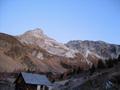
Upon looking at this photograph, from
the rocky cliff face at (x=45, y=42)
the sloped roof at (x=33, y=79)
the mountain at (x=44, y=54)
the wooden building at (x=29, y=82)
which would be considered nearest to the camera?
the wooden building at (x=29, y=82)

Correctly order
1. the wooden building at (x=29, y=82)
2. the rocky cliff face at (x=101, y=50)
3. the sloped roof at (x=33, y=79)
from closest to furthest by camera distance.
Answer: the wooden building at (x=29, y=82) → the sloped roof at (x=33, y=79) → the rocky cliff face at (x=101, y=50)

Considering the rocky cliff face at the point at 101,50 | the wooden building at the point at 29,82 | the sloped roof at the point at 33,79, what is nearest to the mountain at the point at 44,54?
the rocky cliff face at the point at 101,50

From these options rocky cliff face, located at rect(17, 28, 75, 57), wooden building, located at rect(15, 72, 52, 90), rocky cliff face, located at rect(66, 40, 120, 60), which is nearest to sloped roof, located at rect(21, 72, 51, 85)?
wooden building, located at rect(15, 72, 52, 90)

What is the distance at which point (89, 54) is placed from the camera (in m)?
182

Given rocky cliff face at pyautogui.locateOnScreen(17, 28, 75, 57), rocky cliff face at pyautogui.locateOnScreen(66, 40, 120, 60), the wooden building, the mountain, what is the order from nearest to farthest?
1. the wooden building
2. the mountain
3. rocky cliff face at pyautogui.locateOnScreen(17, 28, 75, 57)
4. rocky cliff face at pyautogui.locateOnScreen(66, 40, 120, 60)

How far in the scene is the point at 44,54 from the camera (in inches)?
5925

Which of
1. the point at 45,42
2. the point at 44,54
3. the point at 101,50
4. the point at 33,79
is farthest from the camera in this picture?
the point at 101,50

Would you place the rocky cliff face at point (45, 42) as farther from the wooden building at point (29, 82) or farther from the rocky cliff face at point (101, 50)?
the wooden building at point (29, 82)

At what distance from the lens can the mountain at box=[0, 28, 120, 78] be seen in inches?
4884

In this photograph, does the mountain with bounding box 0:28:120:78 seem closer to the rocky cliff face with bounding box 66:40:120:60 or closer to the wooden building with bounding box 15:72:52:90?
the rocky cliff face with bounding box 66:40:120:60

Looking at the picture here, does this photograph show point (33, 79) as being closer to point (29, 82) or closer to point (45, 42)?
point (29, 82)

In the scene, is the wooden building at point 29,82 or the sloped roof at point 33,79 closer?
the wooden building at point 29,82

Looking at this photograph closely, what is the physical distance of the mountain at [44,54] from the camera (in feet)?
407

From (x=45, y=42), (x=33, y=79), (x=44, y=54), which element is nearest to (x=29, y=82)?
(x=33, y=79)
